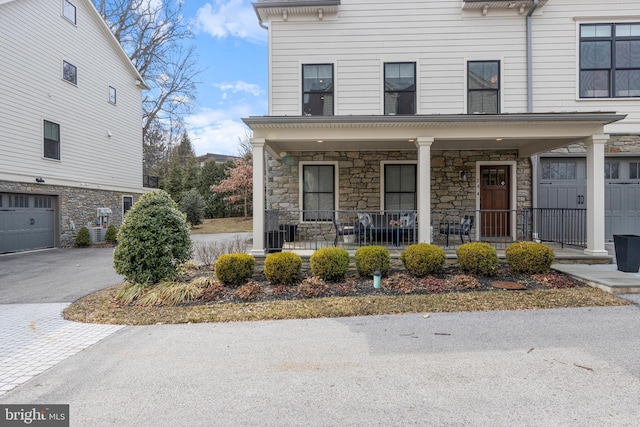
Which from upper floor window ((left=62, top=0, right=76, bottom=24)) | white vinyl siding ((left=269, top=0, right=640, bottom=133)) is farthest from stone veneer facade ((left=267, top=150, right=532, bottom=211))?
upper floor window ((left=62, top=0, right=76, bottom=24))

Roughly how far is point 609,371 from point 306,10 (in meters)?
9.94

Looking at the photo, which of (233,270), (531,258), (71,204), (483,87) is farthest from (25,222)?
(483,87)

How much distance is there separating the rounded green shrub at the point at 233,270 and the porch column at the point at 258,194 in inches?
32.6

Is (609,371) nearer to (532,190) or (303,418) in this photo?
(303,418)

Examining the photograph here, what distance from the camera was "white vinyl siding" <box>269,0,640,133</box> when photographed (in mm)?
9008

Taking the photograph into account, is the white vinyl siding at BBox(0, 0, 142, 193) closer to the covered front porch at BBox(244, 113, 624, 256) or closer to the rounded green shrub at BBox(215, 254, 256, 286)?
the covered front porch at BBox(244, 113, 624, 256)

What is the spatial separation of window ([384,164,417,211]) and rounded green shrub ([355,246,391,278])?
10.7 feet

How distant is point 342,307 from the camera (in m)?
4.88

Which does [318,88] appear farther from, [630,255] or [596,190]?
[630,255]

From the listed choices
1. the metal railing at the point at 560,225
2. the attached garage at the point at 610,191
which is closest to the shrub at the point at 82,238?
the metal railing at the point at 560,225

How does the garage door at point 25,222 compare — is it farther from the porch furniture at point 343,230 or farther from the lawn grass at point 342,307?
the porch furniture at point 343,230

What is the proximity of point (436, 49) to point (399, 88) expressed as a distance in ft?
4.81

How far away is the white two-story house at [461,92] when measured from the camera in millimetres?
8945

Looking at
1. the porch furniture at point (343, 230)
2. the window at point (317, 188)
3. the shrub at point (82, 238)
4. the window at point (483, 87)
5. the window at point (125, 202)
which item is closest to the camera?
the porch furniture at point (343, 230)
